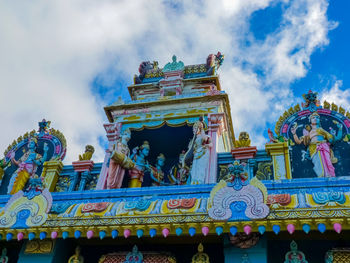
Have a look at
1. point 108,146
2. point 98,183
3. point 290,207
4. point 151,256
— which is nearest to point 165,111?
point 108,146

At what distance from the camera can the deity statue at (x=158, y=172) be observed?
1322cm

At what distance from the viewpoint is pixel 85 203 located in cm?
970

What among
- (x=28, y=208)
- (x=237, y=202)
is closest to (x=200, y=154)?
(x=237, y=202)

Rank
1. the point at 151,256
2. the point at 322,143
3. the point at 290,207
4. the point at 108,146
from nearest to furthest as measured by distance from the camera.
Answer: the point at 290,207 < the point at 151,256 < the point at 322,143 < the point at 108,146

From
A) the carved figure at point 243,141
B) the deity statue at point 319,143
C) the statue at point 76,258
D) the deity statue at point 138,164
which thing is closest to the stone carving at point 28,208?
the statue at point 76,258

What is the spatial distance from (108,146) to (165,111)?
2.19 metres

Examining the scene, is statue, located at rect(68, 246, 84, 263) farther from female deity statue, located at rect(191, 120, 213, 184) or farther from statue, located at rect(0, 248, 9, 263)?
female deity statue, located at rect(191, 120, 213, 184)

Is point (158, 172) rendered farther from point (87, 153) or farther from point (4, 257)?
point (4, 257)

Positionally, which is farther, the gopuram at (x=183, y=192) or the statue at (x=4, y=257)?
the statue at (x=4, y=257)

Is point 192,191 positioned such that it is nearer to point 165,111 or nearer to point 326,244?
point 326,244

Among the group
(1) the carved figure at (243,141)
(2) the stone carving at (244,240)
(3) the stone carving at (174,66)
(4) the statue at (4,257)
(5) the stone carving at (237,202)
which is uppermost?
(3) the stone carving at (174,66)

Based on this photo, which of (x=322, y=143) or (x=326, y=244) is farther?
(x=322, y=143)

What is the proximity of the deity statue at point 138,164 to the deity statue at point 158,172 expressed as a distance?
0.97 feet

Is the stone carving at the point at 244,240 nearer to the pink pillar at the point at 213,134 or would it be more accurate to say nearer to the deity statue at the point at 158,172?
the pink pillar at the point at 213,134
